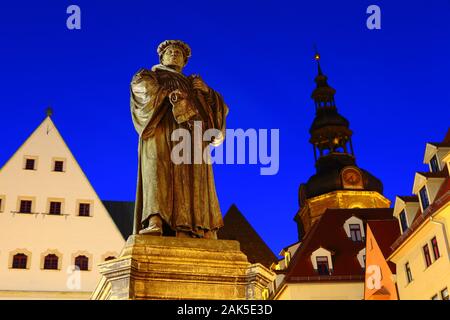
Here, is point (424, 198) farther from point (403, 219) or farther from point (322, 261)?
point (322, 261)

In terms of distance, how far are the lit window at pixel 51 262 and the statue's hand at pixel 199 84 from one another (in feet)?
76.0

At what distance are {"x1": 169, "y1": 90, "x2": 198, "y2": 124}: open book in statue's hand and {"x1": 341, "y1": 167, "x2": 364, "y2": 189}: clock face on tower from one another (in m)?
49.5

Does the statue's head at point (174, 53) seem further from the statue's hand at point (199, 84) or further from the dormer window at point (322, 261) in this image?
the dormer window at point (322, 261)

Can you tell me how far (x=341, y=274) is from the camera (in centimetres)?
3291

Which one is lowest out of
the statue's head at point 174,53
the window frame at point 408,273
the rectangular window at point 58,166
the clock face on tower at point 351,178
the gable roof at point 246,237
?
the statue's head at point 174,53

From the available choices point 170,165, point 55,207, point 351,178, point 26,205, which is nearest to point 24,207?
point 26,205

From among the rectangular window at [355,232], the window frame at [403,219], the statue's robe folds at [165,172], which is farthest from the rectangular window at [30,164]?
the statue's robe folds at [165,172]

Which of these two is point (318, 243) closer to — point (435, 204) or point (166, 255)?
point (435, 204)

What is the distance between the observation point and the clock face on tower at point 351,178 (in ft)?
181

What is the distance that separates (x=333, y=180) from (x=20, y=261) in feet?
108

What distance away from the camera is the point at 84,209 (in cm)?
3030

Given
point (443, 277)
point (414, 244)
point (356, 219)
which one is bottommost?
point (443, 277)
